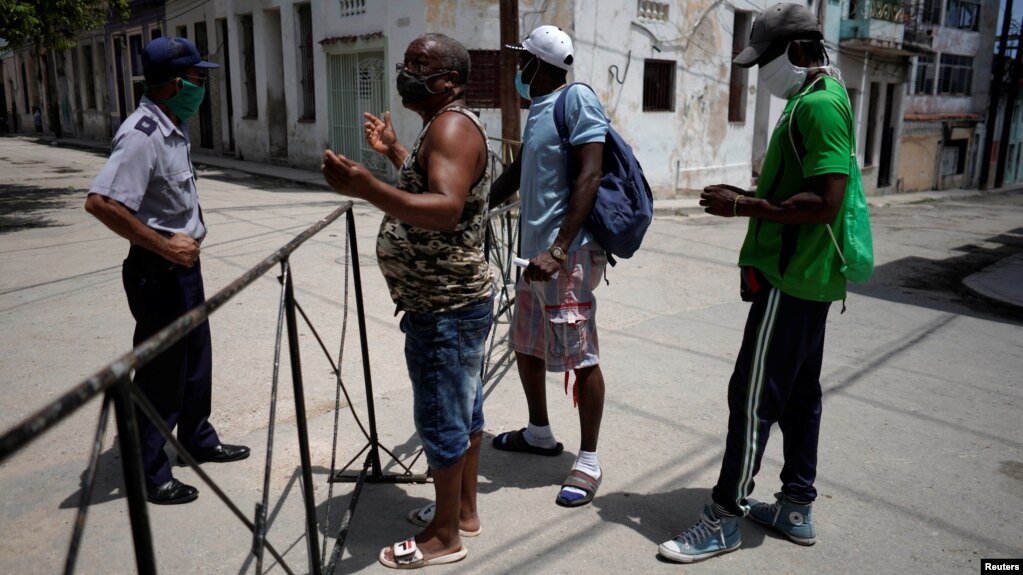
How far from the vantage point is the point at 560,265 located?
3.00m

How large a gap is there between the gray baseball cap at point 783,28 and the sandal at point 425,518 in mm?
2029

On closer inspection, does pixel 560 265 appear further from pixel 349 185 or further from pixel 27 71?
pixel 27 71

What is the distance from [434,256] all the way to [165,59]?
149 centimetres

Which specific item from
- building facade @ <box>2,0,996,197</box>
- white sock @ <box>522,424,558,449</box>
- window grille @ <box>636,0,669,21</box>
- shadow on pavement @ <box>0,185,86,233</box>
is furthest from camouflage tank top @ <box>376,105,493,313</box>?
window grille @ <box>636,0,669,21</box>

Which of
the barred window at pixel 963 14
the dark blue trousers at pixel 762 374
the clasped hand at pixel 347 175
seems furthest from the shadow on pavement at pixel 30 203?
the barred window at pixel 963 14

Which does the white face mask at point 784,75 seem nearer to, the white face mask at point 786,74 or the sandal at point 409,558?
the white face mask at point 786,74

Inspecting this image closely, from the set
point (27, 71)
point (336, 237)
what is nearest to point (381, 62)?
point (336, 237)

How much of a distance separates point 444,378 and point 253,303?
3853 millimetres

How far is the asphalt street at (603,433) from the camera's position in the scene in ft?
9.20

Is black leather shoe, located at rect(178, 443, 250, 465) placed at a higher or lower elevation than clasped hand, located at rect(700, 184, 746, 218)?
lower

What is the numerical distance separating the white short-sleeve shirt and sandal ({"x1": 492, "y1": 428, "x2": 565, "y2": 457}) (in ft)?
5.34

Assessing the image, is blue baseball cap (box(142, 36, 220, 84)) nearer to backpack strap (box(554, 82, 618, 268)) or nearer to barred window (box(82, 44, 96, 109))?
backpack strap (box(554, 82, 618, 268))

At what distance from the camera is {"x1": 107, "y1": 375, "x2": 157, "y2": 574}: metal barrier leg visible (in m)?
1.29

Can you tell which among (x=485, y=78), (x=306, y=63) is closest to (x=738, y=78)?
(x=485, y=78)
